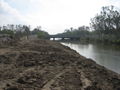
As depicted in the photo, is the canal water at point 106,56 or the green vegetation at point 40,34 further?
the green vegetation at point 40,34

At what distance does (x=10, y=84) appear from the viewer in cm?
703

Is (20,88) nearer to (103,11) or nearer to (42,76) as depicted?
(42,76)

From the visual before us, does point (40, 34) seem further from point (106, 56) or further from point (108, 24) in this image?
point (106, 56)

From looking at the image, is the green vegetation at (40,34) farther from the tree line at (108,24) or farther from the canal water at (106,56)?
the canal water at (106,56)

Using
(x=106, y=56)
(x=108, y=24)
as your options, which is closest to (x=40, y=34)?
(x=108, y=24)

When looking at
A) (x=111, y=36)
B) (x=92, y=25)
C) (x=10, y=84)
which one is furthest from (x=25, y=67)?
(x=92, y=25)

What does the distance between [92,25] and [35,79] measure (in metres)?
72.4

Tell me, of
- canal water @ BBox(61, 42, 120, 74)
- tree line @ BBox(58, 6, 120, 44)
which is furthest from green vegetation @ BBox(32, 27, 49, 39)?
canal water @ BBox(61, 42, 120, 74)

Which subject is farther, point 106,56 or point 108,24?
point 108,24

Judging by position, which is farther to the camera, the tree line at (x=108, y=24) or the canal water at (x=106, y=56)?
the tree line at (x=108, y=24)

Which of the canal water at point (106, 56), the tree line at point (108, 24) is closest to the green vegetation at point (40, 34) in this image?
the tree line at point (108, 24)

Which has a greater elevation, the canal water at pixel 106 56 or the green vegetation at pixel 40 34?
the green vegetation at pixel 40 34

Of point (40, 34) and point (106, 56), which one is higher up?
point (40, 34)

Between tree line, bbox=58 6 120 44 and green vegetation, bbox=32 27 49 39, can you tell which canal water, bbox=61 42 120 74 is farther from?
green vegetation, bbox=32 27 49 39
